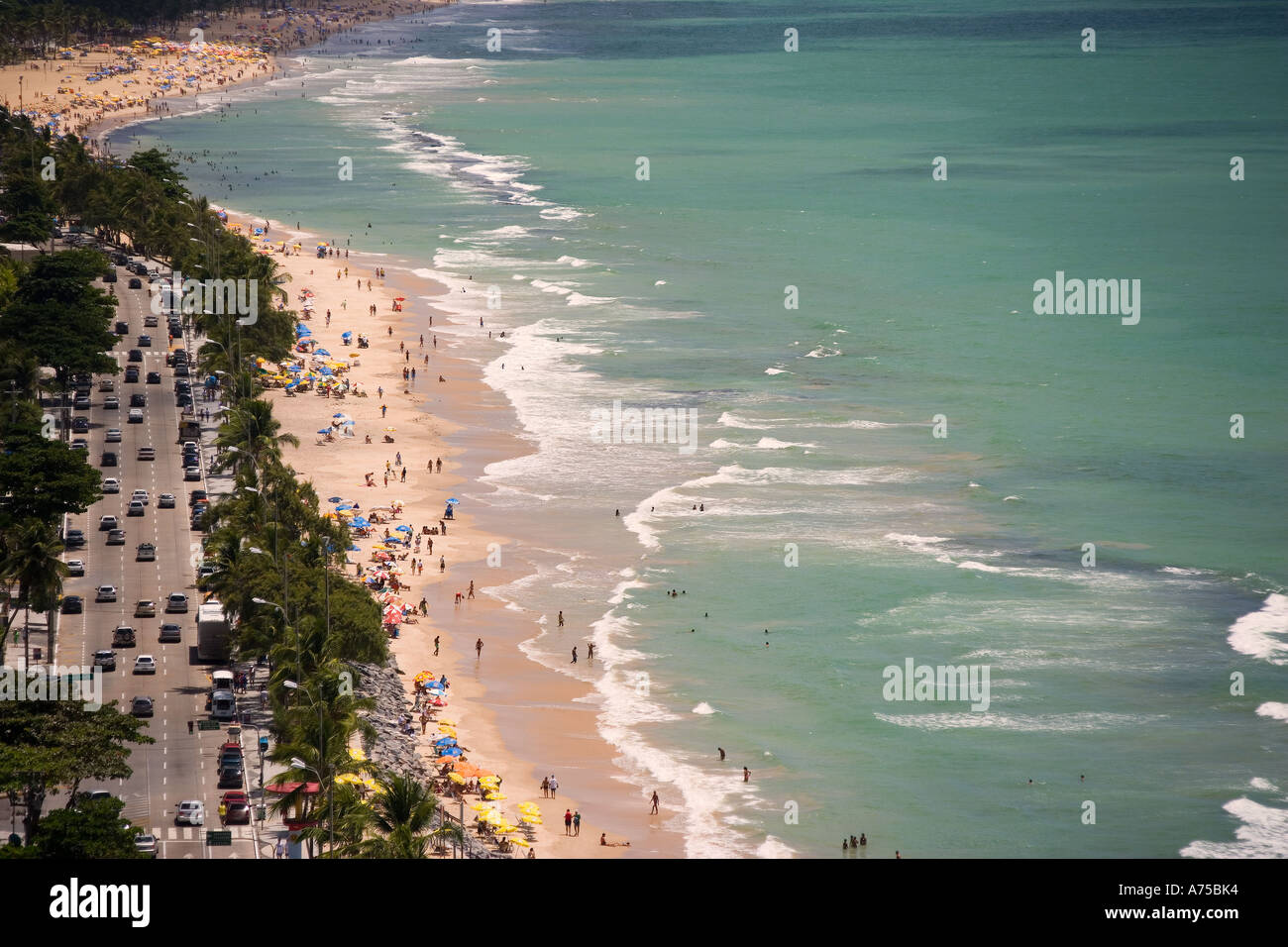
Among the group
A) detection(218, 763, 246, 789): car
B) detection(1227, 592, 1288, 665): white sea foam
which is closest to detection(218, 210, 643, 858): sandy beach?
detection(218, 763, 246, 789): car

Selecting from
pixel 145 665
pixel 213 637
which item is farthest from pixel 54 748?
pixel 213 637

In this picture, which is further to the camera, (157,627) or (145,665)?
(157,627)

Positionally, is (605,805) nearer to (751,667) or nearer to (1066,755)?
(751,667)

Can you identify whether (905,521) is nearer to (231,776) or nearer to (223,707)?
(223,707)

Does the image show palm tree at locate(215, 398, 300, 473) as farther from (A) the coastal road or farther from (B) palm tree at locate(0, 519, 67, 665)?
(B) palm tree at locate(0, 519, 67, 665)

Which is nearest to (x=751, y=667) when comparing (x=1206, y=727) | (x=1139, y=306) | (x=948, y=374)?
(x=1206, y=727)

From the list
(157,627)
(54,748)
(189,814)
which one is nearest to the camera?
(54,748)
